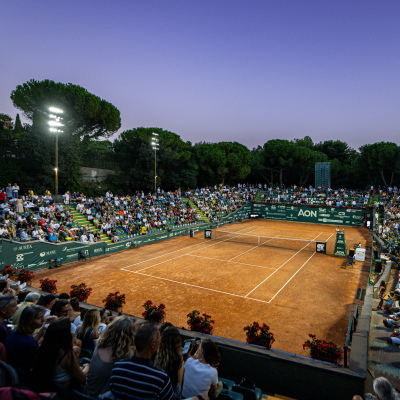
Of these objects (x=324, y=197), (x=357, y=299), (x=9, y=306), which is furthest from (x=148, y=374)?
(x=324, y=197)

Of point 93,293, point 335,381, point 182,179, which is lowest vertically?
point 93,293

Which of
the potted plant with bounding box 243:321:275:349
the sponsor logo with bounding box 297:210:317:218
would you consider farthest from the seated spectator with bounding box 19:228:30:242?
the sponsor logo with bounding box 297:210:317:218

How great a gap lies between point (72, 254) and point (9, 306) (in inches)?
604

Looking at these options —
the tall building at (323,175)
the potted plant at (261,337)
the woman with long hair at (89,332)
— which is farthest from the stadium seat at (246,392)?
the tall building at (323,175)

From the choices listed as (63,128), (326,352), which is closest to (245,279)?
(326,352)

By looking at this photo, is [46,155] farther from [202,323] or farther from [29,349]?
[29,349]

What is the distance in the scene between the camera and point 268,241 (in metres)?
26.0

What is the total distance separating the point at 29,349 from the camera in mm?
3436

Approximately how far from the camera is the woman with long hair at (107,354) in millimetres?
3225

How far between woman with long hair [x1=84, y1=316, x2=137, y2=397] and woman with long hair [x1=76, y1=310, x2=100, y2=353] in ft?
5.22

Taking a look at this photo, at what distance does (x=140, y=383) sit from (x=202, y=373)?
100 centimetres

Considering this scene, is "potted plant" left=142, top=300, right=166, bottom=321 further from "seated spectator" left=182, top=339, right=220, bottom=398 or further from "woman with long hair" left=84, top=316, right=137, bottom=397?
"woman with long hair" left=84, top=316, right=137, bottom=397

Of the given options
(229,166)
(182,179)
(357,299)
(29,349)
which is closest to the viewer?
(29,349)

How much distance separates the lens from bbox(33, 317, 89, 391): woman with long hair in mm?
2865
